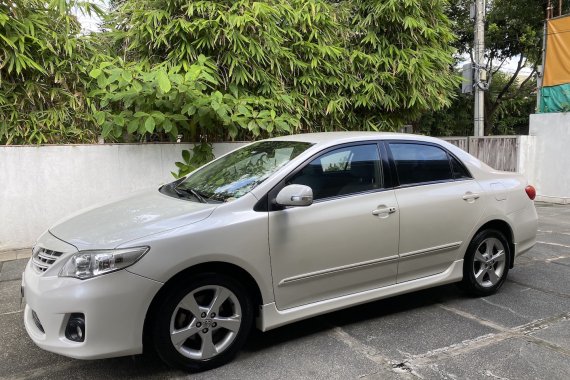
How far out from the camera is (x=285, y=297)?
3.39 meters

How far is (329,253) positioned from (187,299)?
3.60 feet

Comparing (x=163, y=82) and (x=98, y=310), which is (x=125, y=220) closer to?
(x=98, y=310)

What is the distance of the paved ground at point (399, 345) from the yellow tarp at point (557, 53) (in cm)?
779

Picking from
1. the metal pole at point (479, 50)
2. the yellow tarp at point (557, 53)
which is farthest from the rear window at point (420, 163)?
the yellow tarp at point (557, 53)

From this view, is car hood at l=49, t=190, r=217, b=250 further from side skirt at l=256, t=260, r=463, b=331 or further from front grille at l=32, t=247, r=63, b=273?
side skirt at l=256, t=260, r=463, b=331

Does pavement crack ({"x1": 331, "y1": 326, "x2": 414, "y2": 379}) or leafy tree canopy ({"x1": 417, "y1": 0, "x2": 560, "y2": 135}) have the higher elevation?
leafy tree canopy ({"x1": 417, "y1": 0, "x2": 560, "y2": 135})

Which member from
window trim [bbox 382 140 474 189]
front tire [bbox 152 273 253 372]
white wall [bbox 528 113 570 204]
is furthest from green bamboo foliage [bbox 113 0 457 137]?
front tire [bbox 152 273 253 372]

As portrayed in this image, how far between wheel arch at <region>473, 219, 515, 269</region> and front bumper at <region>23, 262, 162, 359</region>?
304 centimetres

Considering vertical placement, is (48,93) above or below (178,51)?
below

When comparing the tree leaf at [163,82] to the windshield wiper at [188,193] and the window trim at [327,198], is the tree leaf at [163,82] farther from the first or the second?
the window trim at [327,198]

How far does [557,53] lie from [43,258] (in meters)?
11.5

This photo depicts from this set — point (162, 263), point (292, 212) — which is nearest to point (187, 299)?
point (162, 263)

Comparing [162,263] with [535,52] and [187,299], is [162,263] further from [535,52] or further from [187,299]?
[535,52]

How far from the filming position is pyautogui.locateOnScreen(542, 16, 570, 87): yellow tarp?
10555 millimetres
